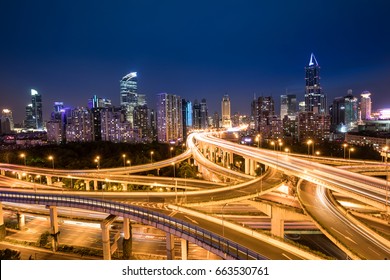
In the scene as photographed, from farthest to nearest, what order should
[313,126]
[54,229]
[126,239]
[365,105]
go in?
1. [365,105]
2. [313,126]
3. [54,229]
4. [126,239]

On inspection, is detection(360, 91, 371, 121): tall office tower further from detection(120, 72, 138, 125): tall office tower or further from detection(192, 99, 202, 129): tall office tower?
detection(120, 72, 138, 125): tall office tower

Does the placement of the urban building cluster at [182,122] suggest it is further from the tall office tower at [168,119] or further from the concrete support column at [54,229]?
the concrete support column at [54,229]

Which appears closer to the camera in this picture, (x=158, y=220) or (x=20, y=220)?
(x=158, y=220)

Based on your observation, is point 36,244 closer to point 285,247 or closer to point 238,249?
point 238,249

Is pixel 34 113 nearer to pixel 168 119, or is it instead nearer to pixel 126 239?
pixel 168 119

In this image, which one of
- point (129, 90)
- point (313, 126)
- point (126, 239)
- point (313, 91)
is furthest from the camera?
point (129, 90)

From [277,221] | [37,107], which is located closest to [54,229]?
[277,221]

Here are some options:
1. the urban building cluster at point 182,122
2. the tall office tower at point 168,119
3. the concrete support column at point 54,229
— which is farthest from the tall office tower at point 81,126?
the concrete support column at point 54,229

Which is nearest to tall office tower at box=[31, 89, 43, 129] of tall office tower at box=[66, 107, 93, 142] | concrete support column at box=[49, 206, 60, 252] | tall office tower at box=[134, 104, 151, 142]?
tall office tower at box=[134, 104, 151, 142]
